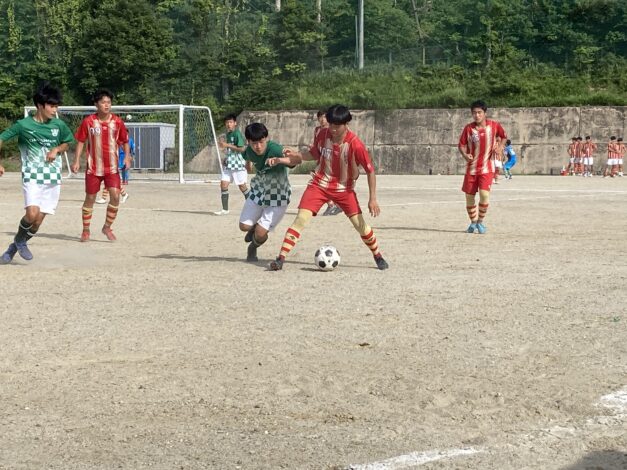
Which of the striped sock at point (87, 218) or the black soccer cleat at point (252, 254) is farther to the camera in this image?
the striped sock at point (87, 218)

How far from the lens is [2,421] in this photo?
15.5ft

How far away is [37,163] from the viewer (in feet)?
35.6

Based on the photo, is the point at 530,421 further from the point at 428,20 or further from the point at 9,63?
Answer: the point at 428,20

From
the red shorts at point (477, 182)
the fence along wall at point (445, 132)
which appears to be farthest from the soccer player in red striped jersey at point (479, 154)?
the fence along wall at point (445, 132)

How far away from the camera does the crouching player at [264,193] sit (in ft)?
34.1

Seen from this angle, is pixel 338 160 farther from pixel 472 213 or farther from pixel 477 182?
pixel 477 182

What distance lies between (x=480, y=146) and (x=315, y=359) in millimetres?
9072

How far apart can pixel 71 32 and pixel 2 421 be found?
51.5 metres

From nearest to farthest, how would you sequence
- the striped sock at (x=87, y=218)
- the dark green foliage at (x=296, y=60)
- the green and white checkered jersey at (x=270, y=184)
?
the green and white checkered jersey at (x=270, y=184)
the striped sock at (x=87, y=218)
the dark green foliage at (x=296, y=60)

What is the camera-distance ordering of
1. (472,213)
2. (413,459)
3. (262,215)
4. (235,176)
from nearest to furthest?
(413,459) < (262,215) < (472,213) < (235,176)

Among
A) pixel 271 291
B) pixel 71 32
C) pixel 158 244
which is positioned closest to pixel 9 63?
pixel 71 32

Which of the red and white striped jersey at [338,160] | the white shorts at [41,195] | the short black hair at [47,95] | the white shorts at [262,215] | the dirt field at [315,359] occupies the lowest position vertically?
the dirt field at [315,359]

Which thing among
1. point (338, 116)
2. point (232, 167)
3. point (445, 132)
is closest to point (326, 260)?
point (338, 116)

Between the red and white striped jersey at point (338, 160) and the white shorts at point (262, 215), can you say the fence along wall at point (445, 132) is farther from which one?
the red and white striped jersey at point (338, 160)
